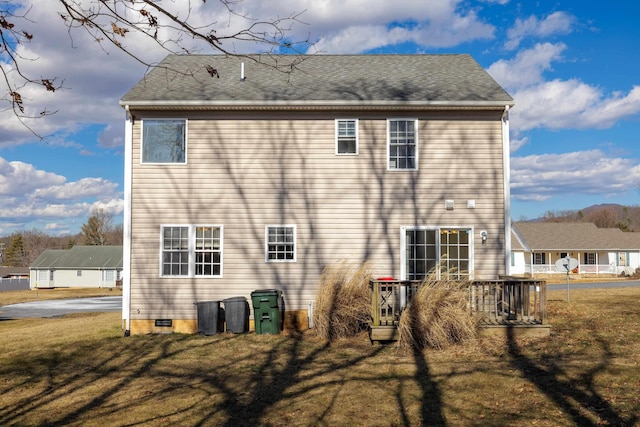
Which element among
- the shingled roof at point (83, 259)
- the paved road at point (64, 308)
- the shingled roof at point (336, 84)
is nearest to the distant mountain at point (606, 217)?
the paved road at point (64, 308)

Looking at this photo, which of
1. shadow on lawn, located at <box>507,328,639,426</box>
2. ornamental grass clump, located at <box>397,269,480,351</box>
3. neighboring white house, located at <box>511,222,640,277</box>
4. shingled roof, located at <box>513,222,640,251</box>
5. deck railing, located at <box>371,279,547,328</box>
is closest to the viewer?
shadow on lawn, located at <box>507,328,639,426</box>

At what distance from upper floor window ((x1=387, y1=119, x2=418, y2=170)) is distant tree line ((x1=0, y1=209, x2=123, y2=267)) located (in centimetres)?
7306

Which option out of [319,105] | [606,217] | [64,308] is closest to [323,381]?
[319,105]

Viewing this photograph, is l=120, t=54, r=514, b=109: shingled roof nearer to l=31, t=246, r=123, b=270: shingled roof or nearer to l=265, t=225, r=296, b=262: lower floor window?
l=265, t=225, r=296, b=262: lower floor window

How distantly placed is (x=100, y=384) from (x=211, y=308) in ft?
14.9

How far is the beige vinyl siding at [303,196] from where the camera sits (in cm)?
1425

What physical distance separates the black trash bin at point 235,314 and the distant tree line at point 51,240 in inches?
2828

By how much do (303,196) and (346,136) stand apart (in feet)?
6.15

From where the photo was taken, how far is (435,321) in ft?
36.2

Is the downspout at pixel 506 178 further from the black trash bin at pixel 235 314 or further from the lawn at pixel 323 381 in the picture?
the black trash bin at pixel 235 314

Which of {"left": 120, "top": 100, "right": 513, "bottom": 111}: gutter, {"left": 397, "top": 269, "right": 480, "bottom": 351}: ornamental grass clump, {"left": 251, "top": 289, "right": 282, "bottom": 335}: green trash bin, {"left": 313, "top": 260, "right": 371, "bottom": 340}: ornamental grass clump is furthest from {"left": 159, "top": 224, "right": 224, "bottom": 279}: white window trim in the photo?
{"left": 397, "top": 269, "right": 480, "bottom": 351}: ornamental grass clump

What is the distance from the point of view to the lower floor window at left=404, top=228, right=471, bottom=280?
46.7 ft

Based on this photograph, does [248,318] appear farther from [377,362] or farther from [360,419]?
[360,419]

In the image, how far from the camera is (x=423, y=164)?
1441cm
